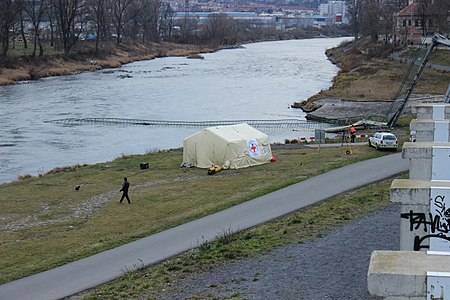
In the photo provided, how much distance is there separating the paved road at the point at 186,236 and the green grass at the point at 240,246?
571 mm

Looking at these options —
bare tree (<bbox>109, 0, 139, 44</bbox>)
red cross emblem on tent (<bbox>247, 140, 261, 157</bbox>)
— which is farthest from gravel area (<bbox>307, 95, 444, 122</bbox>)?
bare tree (<bbox>109, 0, 139, 44</bbox>)

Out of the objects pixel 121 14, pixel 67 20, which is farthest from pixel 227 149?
pixel 121 14

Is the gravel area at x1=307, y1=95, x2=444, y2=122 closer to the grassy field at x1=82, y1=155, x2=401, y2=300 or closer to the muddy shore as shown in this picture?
the muddy shore

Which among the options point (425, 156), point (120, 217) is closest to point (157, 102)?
point (120, 217)

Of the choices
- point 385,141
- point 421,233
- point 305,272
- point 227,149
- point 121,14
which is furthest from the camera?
point 121,14

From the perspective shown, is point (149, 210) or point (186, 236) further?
point (149, 210)

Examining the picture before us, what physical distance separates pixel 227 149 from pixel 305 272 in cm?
1666

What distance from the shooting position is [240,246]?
15484 mm

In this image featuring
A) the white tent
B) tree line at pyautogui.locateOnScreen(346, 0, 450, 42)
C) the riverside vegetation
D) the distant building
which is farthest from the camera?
the distant building

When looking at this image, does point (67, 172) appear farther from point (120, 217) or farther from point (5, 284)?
point (5, 284)

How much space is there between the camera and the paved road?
14445mm

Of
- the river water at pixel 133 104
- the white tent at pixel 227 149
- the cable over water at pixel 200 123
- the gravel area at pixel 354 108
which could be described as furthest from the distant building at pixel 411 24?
the white tent at pixel 227 149

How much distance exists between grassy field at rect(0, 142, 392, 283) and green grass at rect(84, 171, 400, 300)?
2.87 meters

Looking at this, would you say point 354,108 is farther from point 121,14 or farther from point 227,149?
point 121,14
